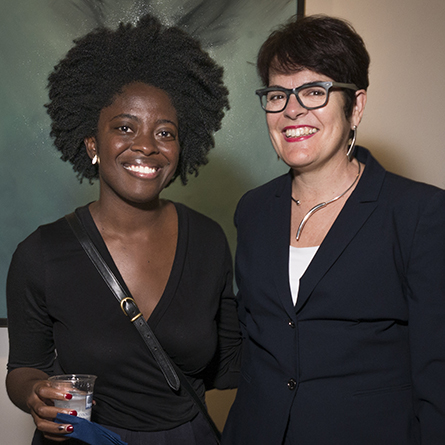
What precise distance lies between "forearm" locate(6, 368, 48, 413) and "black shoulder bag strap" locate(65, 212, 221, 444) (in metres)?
0.37

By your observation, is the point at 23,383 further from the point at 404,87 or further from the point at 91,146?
the point at 404,87

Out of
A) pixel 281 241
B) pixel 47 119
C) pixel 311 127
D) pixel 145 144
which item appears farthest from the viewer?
pixel 47 119

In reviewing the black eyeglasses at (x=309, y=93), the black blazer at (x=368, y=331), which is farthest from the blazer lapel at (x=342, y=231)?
the black eyeglasses at (x=309, y=93)

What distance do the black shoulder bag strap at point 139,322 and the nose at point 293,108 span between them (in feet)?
2.63

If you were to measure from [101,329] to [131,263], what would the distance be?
0.87 feet

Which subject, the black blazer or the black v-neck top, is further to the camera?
the black v-neck top

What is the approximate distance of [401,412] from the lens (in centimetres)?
144

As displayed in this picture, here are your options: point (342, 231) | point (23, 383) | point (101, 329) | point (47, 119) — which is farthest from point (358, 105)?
point (47, 119)

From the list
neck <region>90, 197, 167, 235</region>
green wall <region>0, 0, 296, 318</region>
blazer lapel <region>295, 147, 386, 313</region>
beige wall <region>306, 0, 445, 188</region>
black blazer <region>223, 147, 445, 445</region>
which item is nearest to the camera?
black blazer <region>223, 147, 445, 445</region>

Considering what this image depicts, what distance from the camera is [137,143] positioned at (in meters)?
1.78

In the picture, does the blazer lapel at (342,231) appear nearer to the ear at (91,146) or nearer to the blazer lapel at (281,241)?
the blazer lapel at (281,241)

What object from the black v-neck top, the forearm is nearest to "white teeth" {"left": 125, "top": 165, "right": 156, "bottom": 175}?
the black v-neck top

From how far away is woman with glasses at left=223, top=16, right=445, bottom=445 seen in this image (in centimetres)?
139

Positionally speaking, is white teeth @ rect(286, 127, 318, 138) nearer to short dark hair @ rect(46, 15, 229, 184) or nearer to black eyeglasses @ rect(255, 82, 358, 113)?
black eyeglasses @ rect(255, 82, 358, 113)
